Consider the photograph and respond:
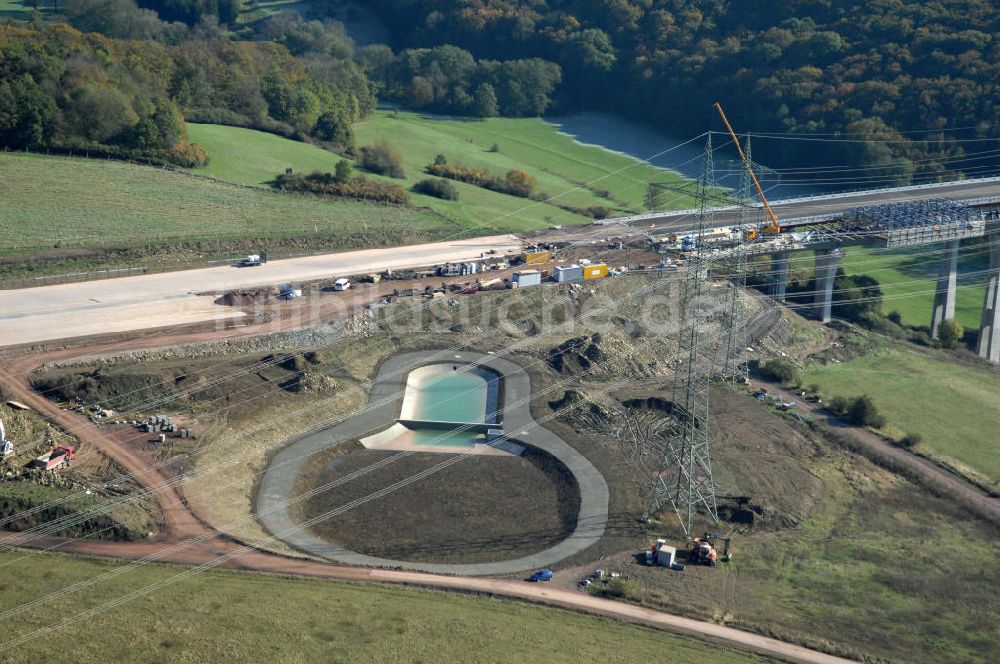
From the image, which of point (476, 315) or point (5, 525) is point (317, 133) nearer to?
point (476, 315)

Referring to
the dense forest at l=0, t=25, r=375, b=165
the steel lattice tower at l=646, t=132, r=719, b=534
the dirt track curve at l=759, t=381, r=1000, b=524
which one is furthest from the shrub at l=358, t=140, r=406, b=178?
the steel lattice tower at l=646, t=132, r=719, b=534

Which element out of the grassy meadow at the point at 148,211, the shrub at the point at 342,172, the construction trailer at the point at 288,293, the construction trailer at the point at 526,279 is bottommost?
the construction trailer at the point at 288,293

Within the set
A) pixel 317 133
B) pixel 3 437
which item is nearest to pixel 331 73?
pixel 317 133

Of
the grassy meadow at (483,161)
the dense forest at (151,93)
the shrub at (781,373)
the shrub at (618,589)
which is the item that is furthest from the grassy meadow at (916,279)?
the dense forest at (151,93)

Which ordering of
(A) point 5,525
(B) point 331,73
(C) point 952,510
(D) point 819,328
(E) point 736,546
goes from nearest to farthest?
(A) point 5,525 < (E) point 736,546 < (C) point 952,510 < (D) point 819,328 < (B) point 331,73

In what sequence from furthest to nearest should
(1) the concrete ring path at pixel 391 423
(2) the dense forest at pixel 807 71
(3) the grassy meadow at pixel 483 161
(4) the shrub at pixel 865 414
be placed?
(2) the dense forest at pixel 807 71, (3) the grassy meadow at pixel 483 161, (4) the shrub at pixel 865 414, (1) the concrete ring path at pixel 391 423

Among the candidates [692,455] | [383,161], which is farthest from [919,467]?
[383,161]

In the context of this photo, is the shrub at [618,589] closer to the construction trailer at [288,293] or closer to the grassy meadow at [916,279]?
the construction trailer at [288,293]
